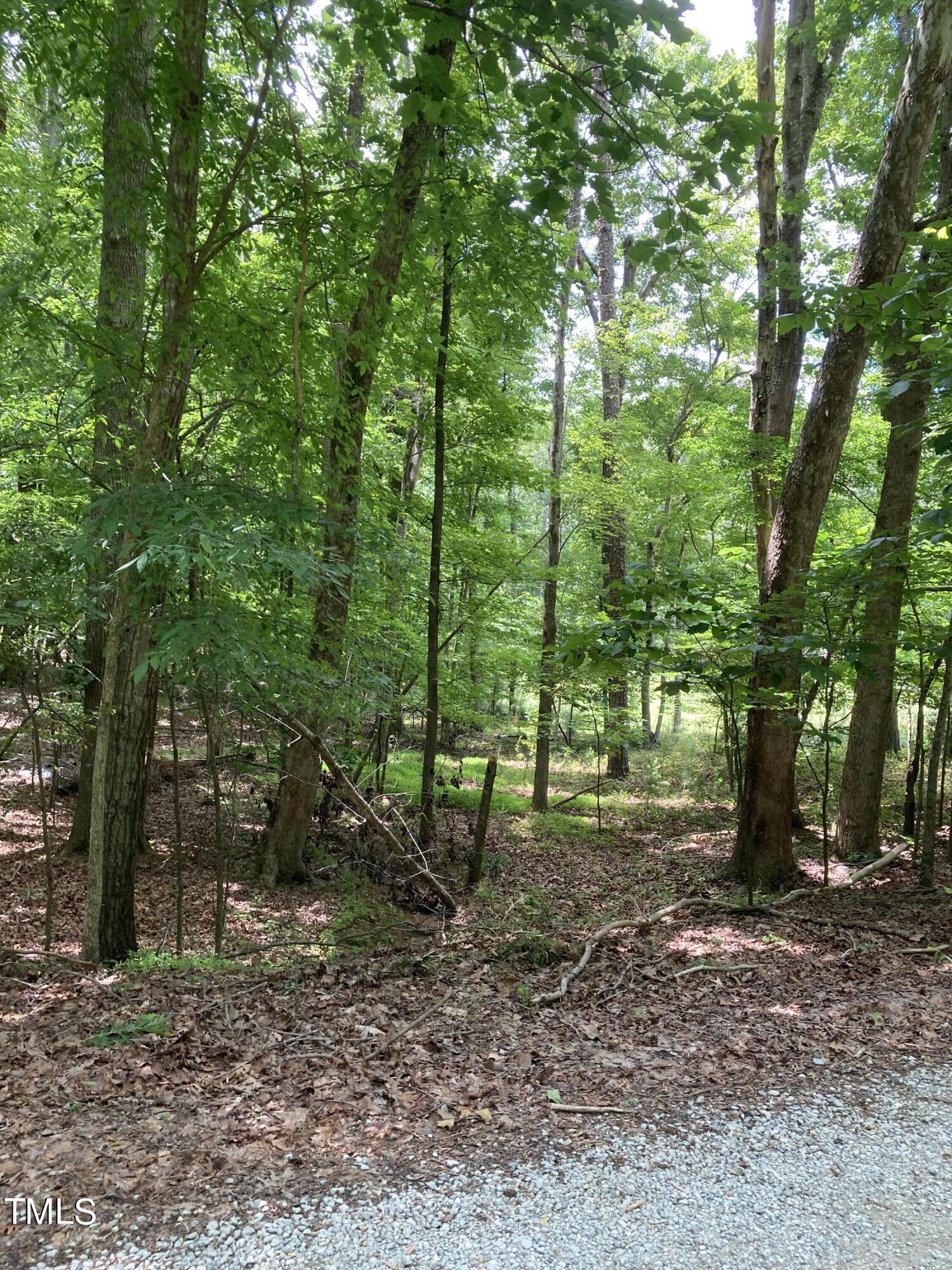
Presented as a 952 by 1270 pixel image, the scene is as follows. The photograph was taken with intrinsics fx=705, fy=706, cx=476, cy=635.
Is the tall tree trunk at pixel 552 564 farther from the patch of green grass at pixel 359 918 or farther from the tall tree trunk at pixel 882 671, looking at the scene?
the tall tree trunk at pixel 882 671

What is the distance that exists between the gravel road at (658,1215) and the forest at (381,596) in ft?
0.45

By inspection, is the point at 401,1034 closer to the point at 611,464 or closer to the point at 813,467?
the point at 813,467

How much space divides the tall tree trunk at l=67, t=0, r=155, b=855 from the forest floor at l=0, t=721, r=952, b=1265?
7.61 feet

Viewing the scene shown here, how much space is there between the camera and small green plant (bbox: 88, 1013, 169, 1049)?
3.31m

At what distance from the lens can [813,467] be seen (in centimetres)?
624

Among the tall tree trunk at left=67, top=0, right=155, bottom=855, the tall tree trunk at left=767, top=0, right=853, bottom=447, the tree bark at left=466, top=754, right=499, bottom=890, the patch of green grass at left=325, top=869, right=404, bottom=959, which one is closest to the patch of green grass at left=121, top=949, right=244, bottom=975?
the patch of green grass at left=325, top=869, right=404, bottom=959

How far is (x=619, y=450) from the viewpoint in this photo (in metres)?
13.4

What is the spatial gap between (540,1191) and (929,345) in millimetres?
4242

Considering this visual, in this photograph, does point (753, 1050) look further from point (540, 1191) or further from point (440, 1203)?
point (440, 1203)

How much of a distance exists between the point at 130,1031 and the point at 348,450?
3929 mm

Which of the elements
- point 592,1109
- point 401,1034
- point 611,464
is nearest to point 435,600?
point 401,1034

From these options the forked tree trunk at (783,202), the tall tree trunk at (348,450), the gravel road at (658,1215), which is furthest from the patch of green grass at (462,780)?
the gravel road at (658,1215)

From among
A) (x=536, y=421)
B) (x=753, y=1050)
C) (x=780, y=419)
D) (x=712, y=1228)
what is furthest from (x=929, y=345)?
(x=536, y=421)

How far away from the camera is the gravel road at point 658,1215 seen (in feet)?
6.79
